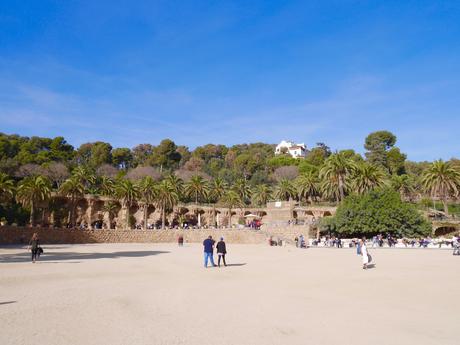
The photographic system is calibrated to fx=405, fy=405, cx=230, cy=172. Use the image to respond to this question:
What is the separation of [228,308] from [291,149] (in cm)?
14953

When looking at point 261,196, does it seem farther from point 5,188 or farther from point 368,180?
point 5,188

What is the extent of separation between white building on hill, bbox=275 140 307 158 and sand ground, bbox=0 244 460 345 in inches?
5445

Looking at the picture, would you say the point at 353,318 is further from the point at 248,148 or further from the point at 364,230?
the point at 248,148

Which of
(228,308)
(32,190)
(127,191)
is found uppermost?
(127,191)

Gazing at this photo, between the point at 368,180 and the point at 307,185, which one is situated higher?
the point at 307,185

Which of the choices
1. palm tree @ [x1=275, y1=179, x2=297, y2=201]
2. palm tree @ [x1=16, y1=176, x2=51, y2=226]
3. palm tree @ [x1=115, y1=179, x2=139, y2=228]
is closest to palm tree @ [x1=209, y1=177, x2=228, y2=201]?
palm tree @ [x1=275, y1=179, x2=297, y2=201]

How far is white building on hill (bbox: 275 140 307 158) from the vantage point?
15575 cm

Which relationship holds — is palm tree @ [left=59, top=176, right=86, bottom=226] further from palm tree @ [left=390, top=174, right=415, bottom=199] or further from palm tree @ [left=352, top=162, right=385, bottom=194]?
palm tree @ [left=390, top=174, right=415, bottom=199]

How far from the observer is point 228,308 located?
10695mm

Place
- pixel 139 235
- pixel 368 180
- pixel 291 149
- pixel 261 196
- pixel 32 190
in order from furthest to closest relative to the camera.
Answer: pixel 291 149 < pixel 261 196 < pixel 368 180 < pixel 139 235 < pixel 32 190

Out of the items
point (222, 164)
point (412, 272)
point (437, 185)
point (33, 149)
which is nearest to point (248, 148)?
point (222, 164)

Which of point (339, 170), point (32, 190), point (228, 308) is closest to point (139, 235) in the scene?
point (32, 190)

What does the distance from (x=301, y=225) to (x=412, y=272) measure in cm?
3343

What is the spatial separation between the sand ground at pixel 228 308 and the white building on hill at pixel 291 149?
138 metres
